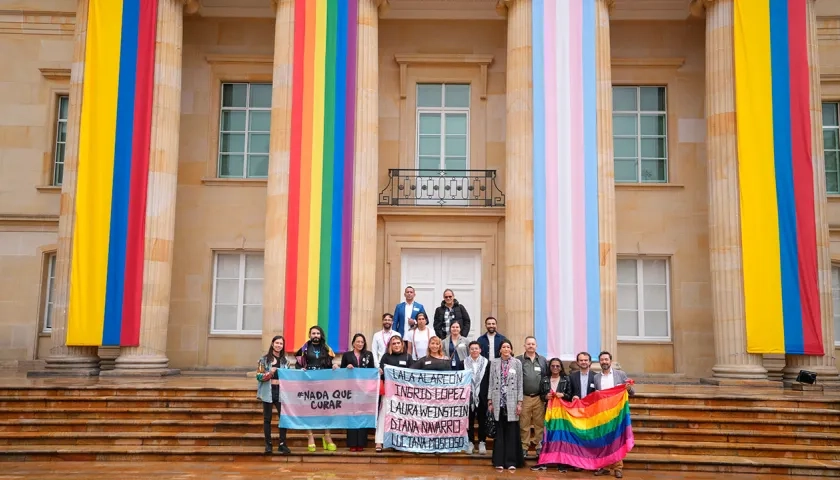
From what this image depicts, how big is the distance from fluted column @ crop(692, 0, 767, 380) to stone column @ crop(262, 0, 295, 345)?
9.11 m

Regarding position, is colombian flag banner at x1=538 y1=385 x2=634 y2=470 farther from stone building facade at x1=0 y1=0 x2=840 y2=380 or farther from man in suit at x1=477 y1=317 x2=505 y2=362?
stone building facade at x1=0 y1=0 x2=840 y2=380

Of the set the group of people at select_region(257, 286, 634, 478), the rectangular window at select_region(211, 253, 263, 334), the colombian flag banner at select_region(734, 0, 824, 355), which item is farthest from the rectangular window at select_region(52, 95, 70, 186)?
the colombian flag banner at select_region(734, 0, 824, 355)

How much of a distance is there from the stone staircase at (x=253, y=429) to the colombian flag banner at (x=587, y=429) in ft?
2.30

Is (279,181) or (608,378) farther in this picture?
(279,181)

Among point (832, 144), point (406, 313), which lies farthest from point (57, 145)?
point (832, 144)

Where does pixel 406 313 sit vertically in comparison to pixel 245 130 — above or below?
below

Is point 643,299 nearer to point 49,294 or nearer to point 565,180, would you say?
point 565,180

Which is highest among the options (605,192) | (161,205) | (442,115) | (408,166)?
(442,115)

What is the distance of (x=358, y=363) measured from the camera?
11.6m

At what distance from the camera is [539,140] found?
52.5ft

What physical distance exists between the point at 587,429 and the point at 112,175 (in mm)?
11343

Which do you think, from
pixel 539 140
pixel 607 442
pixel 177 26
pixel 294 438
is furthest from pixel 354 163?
pixel 607 442

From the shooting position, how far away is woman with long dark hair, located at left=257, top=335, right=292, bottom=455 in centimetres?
1112

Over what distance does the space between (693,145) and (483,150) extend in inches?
208
